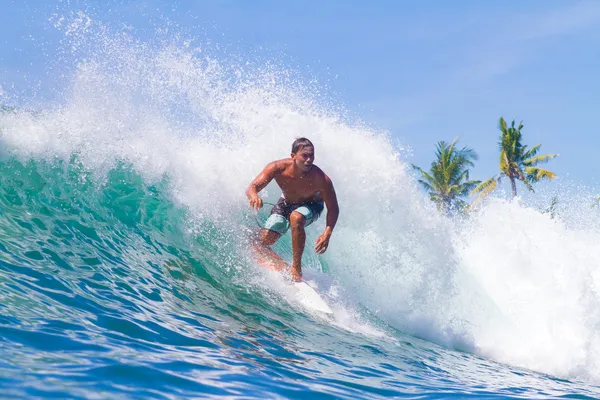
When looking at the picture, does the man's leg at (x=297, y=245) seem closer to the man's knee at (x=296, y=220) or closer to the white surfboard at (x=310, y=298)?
the man's knee at (x=296, y=220)

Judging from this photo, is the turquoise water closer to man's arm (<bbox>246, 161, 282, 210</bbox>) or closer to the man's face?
man's arm (<bbox>246, 161, 282, 210</bbox>)

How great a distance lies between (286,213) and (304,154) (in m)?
0.92

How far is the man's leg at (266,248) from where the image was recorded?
20.6ft

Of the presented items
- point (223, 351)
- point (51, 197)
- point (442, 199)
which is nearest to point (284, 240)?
point (51, 197)

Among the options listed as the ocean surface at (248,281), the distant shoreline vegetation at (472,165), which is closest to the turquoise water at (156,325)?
the ocean surface at (248,281)

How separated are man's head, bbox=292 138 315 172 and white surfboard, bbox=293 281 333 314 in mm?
1339

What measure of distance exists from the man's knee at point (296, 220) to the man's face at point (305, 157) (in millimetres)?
541

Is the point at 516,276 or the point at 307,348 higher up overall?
the point at 516,276

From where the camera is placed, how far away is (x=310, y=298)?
572 cm

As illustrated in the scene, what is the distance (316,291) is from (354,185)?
8.66 ft

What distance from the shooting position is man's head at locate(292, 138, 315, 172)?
19.7 feet

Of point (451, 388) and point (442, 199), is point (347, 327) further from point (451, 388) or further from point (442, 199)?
Answer: point (442, 199)

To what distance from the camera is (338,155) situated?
28.0 feet

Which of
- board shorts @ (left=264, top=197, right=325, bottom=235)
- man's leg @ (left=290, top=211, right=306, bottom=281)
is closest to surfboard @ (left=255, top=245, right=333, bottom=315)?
man's leg @ (left=290, top=211, right=306, bottom=281)
